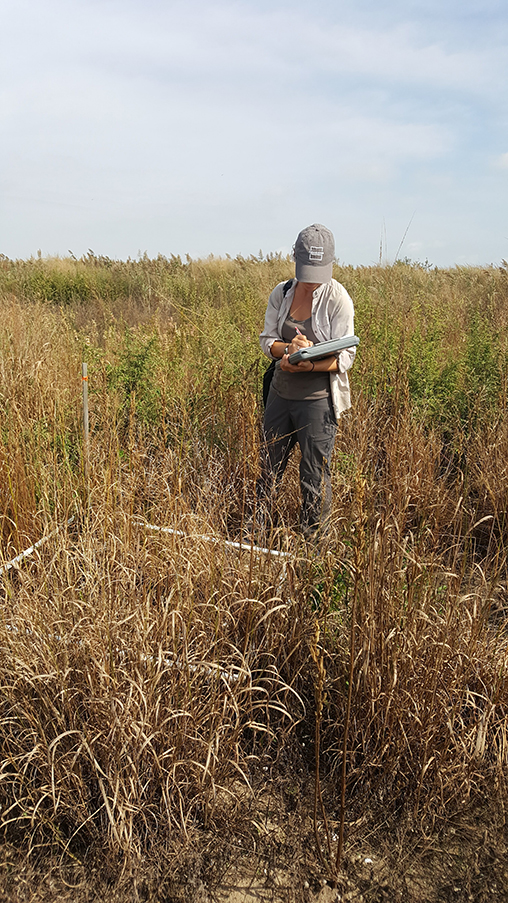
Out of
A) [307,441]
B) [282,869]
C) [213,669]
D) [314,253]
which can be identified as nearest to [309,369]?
[307,441]

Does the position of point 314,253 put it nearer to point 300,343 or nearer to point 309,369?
point 300,343

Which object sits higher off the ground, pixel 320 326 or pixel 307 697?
pixel 320 326

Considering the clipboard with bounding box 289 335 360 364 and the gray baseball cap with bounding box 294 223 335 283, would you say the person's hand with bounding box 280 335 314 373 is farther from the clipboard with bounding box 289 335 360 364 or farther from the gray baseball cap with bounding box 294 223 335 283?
the gray baseball cap with bounding box 294 223 335 283

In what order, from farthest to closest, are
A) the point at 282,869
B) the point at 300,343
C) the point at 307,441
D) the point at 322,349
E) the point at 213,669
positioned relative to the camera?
the point at 307,441 < the point at 300,343 < the point at 322,349 < the point at 213,669 < the point at 282,869

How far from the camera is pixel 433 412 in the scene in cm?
453

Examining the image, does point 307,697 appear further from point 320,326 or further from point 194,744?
point 320,326

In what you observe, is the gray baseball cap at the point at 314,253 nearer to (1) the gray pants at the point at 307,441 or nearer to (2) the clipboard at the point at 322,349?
(2) the clipboard at the point at 322,349

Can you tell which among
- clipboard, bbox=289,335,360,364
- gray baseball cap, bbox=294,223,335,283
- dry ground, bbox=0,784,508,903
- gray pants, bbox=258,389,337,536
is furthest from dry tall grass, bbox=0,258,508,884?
gray baseball cap, bbox=294,223,335,283

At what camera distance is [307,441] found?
10.2 feet

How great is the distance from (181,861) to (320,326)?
7.48ft

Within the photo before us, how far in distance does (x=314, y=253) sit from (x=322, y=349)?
476mm

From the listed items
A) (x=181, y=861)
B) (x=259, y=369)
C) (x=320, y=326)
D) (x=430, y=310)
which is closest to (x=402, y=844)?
(x=181, y=861)

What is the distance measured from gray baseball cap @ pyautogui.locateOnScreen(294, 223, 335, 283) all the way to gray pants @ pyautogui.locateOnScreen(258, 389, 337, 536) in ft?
1.96

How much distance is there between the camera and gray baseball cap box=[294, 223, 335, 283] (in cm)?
291
